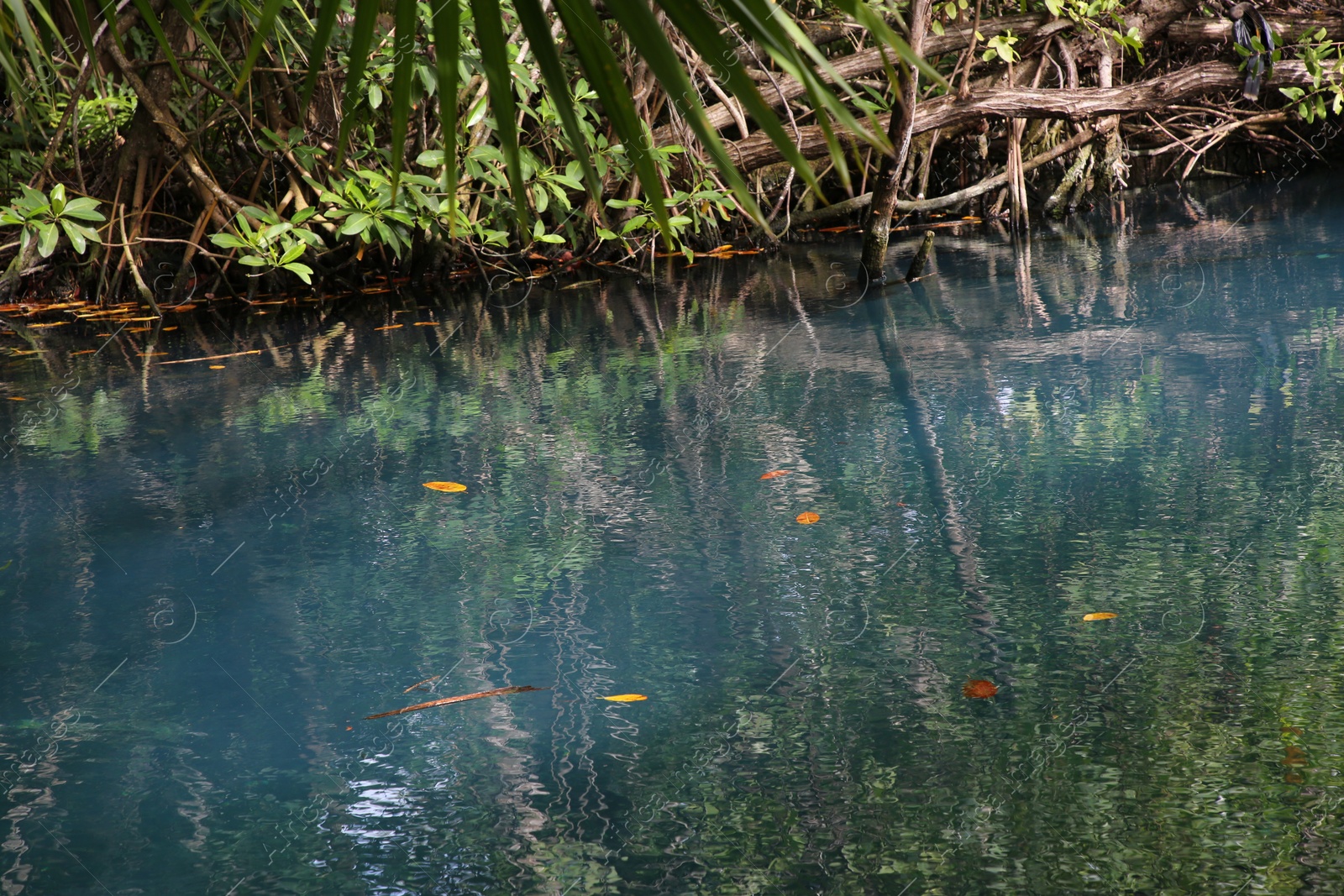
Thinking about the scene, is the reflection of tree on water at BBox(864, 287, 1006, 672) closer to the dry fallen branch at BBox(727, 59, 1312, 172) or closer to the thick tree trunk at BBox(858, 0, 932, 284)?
the thick tree trunk at BBox(858, 0, 932, 284)

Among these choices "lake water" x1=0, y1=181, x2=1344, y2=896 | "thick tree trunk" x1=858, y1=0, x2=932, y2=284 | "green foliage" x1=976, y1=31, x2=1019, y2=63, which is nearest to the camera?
"lake water" x1=0, y1=181, x2=1344, y2=896

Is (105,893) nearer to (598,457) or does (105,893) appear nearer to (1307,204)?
(598,457)

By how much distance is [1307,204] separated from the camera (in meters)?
5.89

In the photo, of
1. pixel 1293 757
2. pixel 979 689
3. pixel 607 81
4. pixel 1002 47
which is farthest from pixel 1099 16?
pixel 607 81

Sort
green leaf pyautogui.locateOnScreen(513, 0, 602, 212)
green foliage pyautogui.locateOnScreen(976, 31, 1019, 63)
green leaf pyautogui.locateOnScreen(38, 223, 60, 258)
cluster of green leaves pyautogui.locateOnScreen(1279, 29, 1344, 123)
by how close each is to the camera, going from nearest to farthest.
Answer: green leaf pyautogui.locateOnScreen(513, 0, 602, 212) → green leaf pyautogui.locateOnScreen(38, 223, 60, 258) → green foliage pyautogui.locateOnScreen(976, 31, 1019, 63) → cluster of green leaves pyautogui.locateOnScreen(1279, 29, 1344, 123)

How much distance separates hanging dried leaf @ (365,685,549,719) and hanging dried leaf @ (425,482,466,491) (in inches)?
36.1

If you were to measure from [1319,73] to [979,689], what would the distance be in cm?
637

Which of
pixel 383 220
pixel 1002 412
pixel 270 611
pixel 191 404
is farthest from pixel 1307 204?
pixel 270 611

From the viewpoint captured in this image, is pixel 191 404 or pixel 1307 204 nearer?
pixel 191 404

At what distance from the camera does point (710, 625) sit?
1.70 meters

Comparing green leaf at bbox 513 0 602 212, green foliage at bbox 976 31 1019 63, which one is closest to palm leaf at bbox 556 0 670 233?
green leaf at bbox 513 0 602 212

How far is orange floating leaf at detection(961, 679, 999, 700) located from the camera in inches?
56.4

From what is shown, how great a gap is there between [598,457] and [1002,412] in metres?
0.94

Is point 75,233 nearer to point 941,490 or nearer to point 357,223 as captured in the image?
point 357,223
